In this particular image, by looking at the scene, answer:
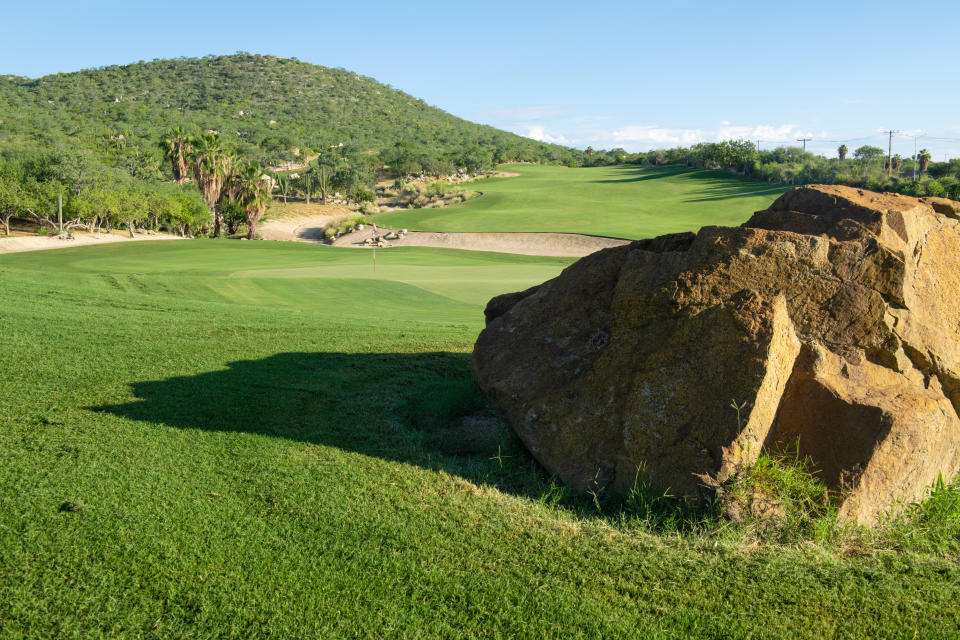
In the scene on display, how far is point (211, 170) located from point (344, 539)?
6361cm

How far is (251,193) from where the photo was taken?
62.3 meters

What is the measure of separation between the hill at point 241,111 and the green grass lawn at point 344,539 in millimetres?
75163

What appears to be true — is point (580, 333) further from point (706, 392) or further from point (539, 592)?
point (539, 592)

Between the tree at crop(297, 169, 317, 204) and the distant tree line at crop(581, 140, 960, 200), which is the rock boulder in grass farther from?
the tree at crop(297, 169, 317, 204)

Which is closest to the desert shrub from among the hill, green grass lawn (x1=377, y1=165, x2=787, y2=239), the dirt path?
green grass lawn (x1=377, y1=165, x2=787, y2=239)

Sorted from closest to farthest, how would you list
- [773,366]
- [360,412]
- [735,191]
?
[773,366] → [360,412] → [735,191]

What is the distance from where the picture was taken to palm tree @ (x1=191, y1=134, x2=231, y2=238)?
202ft

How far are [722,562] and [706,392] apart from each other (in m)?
1.36

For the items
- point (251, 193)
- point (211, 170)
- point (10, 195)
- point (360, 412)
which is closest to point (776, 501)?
point (360, 412)

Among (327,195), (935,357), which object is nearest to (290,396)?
(935,357)

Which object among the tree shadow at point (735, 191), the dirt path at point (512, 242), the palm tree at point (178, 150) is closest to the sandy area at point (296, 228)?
the dirt path at point (512, 242)

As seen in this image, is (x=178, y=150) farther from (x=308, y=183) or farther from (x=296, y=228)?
(x=308, y=183)

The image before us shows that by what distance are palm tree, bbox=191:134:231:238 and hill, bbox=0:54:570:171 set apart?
13732mm

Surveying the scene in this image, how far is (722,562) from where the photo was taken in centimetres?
464
